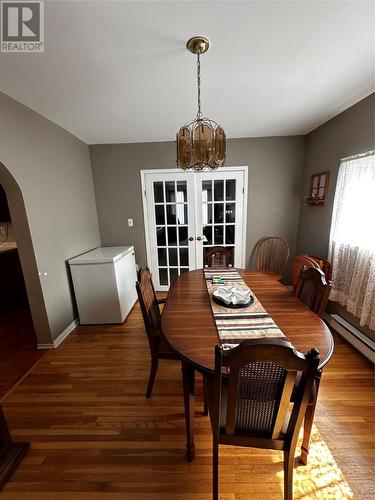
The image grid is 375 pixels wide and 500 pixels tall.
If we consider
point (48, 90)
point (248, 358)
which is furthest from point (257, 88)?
point (248, 358)

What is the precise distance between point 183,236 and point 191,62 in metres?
2.18

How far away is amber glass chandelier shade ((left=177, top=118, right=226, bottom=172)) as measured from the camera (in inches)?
57.1

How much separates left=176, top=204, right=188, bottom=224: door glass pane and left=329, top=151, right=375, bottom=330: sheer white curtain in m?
1.92

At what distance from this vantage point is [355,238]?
6.68 ft

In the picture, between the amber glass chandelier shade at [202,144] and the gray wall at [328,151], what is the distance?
1.51 metres

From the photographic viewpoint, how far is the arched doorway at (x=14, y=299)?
182 cm

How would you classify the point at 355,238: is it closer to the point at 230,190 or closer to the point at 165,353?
the point at 230,190

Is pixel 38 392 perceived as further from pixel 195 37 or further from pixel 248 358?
pixel 195 37

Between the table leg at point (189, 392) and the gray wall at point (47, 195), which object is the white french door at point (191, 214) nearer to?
the gray wall at point (47, 195)

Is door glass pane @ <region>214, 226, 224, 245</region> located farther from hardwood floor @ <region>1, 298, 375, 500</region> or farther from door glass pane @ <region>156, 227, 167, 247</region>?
hardwood floor @ <region>1, 298, 375, 500</region>

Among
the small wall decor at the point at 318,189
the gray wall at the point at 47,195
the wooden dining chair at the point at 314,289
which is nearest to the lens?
the wooden dining chair at the point at 314,289

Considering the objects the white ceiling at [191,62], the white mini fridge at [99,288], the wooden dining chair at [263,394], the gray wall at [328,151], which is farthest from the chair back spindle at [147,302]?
the gray wall at [328,151]

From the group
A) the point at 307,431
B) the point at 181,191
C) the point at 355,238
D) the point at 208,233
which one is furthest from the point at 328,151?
the point at 307,431

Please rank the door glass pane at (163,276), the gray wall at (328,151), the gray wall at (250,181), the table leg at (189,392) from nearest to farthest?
the table leg at (189,392), the gray wall at (328,151), the gray wall at (250,181), the door glass pane at (163,276)
